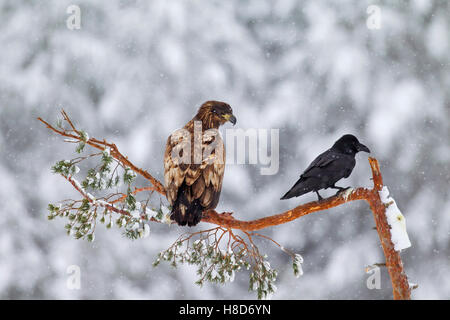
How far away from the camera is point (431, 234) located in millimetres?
5473

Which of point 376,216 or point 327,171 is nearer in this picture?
point 327,171

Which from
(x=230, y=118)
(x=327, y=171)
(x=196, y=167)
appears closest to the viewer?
(x=196, y=167)

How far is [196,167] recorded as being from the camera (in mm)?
2566

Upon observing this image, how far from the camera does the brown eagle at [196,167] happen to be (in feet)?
8.08

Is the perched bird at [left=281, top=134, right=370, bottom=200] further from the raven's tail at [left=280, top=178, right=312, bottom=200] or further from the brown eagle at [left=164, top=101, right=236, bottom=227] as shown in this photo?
the brown eagle at [left=164, top=101, right=236, bottom=227]

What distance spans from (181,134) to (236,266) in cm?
99

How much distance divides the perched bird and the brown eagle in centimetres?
43

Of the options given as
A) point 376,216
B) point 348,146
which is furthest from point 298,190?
point 376,216

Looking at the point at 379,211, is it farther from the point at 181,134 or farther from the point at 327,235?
the point at 327,235

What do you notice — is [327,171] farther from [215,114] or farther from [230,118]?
[215,114]

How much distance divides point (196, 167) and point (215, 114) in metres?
0.48

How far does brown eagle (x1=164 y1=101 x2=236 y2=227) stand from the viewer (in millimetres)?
2463

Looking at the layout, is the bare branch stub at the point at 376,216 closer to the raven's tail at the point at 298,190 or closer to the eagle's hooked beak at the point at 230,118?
the raven's tail at the point at 298,190
